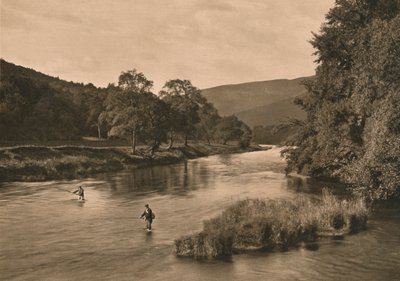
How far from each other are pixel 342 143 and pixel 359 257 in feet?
73.4

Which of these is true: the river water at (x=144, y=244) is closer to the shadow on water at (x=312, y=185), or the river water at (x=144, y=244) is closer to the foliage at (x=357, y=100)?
the shadow on water at (x=312, y=185)

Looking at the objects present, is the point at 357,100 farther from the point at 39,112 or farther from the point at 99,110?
the point at 99,110

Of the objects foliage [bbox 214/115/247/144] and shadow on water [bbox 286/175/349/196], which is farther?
foliage [bbox 214/115/247/144]

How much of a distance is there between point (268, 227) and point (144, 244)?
742 cm

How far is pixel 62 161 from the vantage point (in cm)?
6819

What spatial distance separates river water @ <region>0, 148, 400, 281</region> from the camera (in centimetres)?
2055

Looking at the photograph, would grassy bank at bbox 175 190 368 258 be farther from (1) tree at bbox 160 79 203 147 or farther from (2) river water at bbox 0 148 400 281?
(1) tree at bbox 160 79 203 147

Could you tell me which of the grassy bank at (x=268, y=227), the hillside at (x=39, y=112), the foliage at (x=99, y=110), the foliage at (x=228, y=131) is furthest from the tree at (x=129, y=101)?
the foliage at (x=228, y=131)

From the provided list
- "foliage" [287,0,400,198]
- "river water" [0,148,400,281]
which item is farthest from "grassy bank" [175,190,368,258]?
"foliage" [287,0,400,198]

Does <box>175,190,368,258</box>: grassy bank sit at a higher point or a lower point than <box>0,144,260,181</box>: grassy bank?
lower

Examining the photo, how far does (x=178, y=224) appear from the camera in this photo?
1237 inches

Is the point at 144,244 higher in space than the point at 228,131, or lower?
lower

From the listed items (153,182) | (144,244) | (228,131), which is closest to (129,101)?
(153,182)

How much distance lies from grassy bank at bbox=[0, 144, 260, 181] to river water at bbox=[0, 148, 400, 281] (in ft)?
43.3
